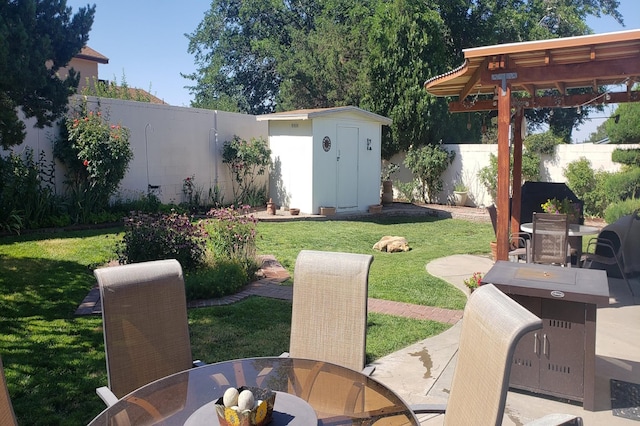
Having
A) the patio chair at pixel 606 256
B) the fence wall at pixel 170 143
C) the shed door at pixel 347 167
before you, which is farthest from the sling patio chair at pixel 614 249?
the fence wall at pixel 170 143

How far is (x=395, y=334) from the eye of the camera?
4.90 metres

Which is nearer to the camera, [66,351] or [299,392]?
[299,392]

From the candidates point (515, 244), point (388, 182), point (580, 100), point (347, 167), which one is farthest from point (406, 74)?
point (515, 244)

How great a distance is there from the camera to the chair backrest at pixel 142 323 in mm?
2641

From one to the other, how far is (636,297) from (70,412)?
6.10 metres

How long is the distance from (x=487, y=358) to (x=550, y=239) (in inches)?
193

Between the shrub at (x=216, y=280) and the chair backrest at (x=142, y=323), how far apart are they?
3.05 m

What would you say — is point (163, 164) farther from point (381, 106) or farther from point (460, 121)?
point (460, 121)

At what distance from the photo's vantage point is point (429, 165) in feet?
54.2

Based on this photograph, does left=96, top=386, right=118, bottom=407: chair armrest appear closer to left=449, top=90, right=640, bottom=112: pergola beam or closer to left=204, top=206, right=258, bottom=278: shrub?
left=204, top=206, right=258, bottom=278: shrub

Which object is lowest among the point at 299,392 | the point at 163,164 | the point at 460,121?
the point at 299,392

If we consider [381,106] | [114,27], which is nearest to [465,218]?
[381,106]

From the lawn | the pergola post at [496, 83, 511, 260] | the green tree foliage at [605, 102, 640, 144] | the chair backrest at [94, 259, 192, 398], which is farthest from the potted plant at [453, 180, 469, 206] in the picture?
the chair backrest at [94, 259, 192, 398]

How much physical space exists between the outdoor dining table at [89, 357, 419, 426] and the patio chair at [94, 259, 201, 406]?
34 centimetres
